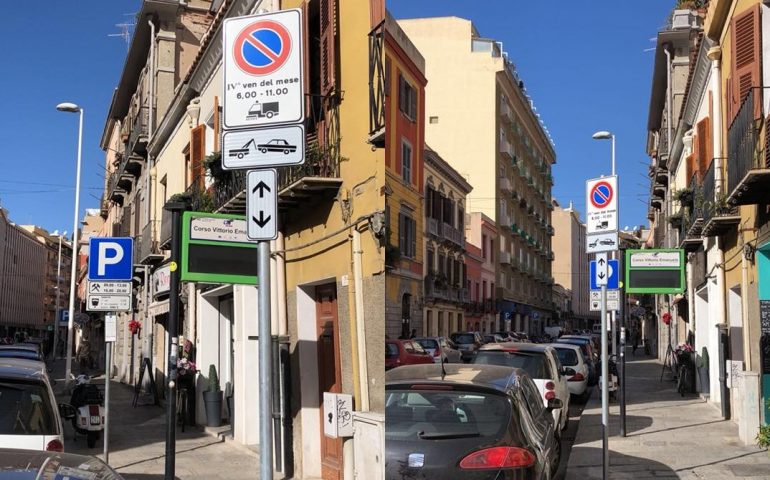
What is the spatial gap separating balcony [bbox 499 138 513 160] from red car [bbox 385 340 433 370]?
1.31 m

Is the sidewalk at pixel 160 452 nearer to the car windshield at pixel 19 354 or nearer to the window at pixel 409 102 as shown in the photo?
the car windshield at pixel 19 354

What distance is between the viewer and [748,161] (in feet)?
43.7

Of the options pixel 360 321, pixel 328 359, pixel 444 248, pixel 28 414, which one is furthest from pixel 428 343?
pixel 28 414

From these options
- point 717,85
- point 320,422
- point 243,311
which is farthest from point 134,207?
point 320,422

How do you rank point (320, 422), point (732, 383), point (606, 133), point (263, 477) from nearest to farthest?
point (263, 477) < point (606, 133) < point (320, 422) < point (732, 383)

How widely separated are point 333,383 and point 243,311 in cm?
523

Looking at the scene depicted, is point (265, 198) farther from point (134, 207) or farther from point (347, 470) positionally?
point (134, 207)

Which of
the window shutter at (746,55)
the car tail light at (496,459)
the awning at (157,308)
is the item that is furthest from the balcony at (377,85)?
the awning at (157,308)

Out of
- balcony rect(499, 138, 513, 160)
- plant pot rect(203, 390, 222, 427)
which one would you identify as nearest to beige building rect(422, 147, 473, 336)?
balcony rect(499, 138, 513, 160)

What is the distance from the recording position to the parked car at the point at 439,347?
4.49 meters

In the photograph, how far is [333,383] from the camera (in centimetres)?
909

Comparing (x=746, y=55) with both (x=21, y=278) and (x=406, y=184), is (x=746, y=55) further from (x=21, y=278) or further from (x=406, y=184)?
(x=21, y=278)

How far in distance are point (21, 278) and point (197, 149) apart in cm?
11645

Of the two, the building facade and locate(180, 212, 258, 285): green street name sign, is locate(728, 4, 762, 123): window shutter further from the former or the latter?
the building facade
